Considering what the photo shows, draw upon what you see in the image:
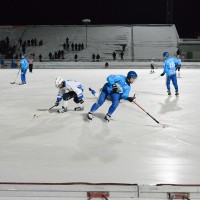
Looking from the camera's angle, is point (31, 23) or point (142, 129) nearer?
point (142, 129)

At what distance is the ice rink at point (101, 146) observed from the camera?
328 centimetres

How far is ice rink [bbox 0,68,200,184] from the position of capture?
10.8 feet

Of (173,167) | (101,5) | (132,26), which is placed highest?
(101,5)

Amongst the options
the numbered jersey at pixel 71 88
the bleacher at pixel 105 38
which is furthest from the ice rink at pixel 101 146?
the bleacher at pixel 105 38

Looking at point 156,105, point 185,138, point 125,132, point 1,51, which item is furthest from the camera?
point 1,51

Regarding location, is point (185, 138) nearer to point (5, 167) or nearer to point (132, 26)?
point (5, 167)

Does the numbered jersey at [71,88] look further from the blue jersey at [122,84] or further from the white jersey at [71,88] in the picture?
the blue jersey at [122,84]

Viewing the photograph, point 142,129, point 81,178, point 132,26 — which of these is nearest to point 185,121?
point 142,129

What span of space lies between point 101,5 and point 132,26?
4.69 m

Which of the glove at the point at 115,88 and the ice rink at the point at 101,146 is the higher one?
the glove at the point at 115,88

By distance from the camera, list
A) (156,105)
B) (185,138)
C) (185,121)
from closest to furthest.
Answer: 1. (185,138)
2. (185,121)
3. (156,105)

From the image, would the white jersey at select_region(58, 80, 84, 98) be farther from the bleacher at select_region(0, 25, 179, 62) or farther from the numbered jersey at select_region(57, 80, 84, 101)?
the bleacher at select_region(0, 25, 179, 62)

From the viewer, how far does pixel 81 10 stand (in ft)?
131

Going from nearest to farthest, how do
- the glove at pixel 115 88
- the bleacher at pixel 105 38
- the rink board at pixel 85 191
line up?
1. the rink board at pixel 85 191
2. the glove at pixel 115 88
3. the bleacher at pixel 105 38
